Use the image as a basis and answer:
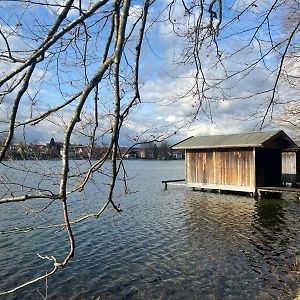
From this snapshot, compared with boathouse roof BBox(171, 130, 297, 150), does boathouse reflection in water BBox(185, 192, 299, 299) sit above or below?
below

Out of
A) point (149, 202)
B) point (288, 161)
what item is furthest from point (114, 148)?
point (288, 161)

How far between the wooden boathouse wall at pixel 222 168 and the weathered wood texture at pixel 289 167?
6391 millimetres

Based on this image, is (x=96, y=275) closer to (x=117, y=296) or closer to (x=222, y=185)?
(x=117, y=296)

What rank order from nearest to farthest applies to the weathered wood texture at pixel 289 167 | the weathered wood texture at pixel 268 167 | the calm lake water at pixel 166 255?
1. the calm lake water at pixel 166 255
2. the weathered wood texture at pixel 268 167
3. the weathered wood texture at pixel 289 167

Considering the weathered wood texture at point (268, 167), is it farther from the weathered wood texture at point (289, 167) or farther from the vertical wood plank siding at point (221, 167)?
the weathered wood texture at point (289, 167)

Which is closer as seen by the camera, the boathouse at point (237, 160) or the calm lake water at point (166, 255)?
the calm lake water at point (166, 255)

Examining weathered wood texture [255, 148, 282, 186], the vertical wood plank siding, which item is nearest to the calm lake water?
the vertical wood plank siding

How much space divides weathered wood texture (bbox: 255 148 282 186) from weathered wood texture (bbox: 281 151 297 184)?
2.38m

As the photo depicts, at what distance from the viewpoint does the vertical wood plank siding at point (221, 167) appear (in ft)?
83.8

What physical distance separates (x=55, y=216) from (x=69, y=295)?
9944 mm

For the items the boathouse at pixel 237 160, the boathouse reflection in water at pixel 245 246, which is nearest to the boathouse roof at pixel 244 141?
the boathouse at pixel 237 160

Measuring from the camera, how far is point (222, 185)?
A: 27.0 meters

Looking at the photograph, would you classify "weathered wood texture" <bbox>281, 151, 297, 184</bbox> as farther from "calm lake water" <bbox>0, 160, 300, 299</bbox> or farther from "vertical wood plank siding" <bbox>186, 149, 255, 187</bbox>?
"calm lake water" <bbox>0, 160, 300, 299</bbox>

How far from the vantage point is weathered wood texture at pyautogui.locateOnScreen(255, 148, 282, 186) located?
25.7 meters
